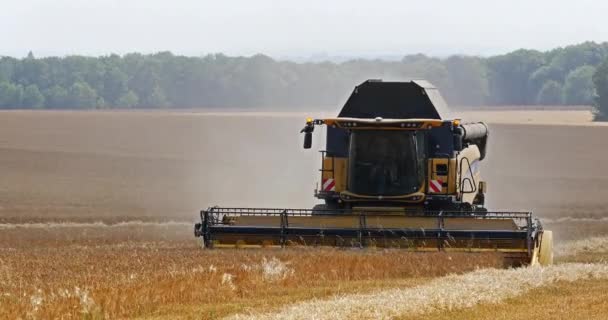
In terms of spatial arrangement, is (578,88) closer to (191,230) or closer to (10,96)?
(10,96)

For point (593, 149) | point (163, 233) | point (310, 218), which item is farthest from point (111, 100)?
point (310, 218)

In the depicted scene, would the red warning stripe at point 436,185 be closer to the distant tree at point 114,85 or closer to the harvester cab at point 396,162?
the harvester cab at point 396,162

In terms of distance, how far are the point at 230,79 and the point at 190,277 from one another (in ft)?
381

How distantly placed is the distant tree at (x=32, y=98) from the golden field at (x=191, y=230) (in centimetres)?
6410

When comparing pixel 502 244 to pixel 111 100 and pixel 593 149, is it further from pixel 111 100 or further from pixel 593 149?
pixel 111 100

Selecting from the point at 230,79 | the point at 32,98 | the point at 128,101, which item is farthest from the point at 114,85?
the point at 230,79

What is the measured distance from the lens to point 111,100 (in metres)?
151

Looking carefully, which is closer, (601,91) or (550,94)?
(601,91)

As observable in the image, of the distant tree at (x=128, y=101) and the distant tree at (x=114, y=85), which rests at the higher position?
the distant tree at (x=114, y=85)

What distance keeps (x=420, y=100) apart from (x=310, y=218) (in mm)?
3492

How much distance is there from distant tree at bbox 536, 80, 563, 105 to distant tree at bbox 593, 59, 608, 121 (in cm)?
2632

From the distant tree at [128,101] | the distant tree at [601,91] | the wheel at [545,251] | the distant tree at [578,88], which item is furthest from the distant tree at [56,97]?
the wheel at [545,251]

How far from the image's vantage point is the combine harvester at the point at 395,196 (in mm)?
20125

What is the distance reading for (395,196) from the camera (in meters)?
22.2
